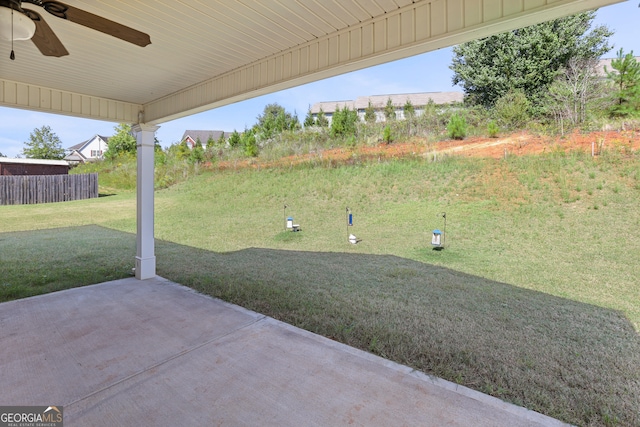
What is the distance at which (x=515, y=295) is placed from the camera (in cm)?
374

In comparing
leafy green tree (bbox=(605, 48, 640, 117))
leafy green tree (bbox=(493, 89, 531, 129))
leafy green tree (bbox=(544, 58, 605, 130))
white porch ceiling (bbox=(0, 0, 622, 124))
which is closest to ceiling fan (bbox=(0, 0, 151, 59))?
white porch ceiling (bbox=(0, 0, 622, 124))

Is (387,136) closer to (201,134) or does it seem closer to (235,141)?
(235,141)

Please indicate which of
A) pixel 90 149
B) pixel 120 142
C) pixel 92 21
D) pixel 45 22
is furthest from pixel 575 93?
pixel 90 149

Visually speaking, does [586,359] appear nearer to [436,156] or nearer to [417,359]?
[417,359]

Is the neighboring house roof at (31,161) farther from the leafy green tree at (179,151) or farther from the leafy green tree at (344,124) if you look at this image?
the leafy green tree at (344,124)

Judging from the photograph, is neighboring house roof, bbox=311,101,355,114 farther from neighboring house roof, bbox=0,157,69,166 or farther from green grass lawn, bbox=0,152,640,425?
neighboring house roof, bbox=0,157,69,166

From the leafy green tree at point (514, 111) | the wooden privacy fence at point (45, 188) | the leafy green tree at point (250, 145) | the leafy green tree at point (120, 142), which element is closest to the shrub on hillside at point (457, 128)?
the leafy green tree at point (514, 111)

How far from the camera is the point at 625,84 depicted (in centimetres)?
973

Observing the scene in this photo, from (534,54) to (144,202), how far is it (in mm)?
15839

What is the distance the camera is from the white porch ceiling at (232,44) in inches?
79.1

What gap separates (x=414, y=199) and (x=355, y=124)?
5959 millimetres

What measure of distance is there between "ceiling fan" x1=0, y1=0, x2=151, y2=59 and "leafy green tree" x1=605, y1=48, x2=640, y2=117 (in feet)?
40.5

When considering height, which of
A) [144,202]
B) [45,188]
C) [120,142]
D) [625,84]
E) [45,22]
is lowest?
[144,202]

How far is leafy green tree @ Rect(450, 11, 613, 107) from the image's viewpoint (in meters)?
12.6
